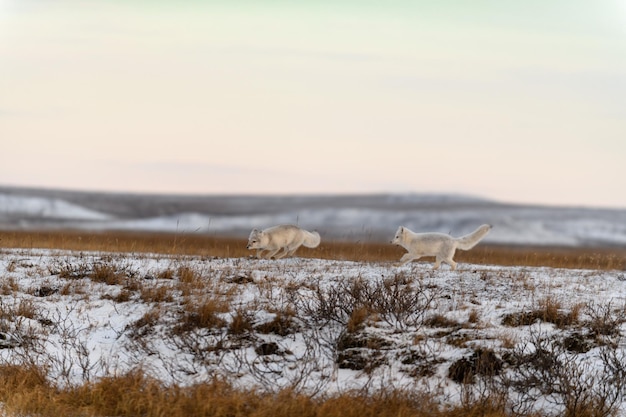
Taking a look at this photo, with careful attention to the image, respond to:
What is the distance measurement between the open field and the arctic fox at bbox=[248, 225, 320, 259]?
11.9 feet

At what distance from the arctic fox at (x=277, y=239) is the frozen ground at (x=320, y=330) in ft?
12.0

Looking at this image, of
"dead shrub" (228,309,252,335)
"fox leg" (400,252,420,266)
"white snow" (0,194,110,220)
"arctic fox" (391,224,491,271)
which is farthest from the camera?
"white snow" (0,194,110,220)

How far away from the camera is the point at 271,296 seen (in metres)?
12.0

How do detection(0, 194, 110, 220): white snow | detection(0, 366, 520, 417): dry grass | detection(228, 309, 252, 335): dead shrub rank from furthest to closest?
detection(0, 194, 110, 220): white snow, detection(228, 309, 252, 335): dead shrub, detection(0, 366, 520, 417): dry grass

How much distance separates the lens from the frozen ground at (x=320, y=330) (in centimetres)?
1032

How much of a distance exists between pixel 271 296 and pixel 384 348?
1.98 m

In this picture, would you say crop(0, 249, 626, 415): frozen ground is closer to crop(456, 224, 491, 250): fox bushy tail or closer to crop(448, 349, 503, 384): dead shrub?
crop(448, 349, 503, 384): dead shrub

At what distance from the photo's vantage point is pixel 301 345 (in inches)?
430

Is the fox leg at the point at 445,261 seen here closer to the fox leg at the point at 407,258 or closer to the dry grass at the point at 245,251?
the fox leg at the point at 407,258

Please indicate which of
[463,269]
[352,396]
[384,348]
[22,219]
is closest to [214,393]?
[352,396]

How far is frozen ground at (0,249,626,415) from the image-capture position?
10.3m

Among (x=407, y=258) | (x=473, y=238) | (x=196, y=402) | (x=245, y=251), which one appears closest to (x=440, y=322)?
(x=196, y=402)

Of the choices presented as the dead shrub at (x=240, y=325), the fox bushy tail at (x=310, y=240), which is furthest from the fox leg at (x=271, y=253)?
the dead shrub at (x=240, y=325)

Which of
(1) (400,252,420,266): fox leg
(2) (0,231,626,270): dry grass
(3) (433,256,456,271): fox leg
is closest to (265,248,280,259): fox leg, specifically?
(2) (0,231,626,270): dry grass
